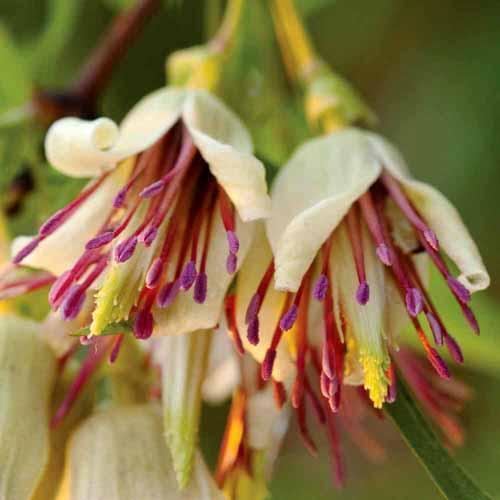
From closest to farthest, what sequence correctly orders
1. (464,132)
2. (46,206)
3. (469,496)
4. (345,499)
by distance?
(469,496)
(46,206)
(464,132)
(345,499)

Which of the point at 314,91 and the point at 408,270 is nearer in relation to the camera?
the point at 408,270

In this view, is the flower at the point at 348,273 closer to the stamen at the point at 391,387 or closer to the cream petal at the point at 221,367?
the stamen at the point at 391,387

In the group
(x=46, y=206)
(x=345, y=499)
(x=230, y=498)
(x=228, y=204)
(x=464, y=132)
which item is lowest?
(x=345, y=499)

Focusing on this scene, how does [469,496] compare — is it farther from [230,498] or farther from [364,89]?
[364,89]

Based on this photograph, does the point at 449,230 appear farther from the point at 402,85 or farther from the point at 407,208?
the point at 402,85

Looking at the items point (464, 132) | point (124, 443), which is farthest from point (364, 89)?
point (124, 443)

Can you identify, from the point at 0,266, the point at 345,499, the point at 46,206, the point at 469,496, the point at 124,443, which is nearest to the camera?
the point at 469,496

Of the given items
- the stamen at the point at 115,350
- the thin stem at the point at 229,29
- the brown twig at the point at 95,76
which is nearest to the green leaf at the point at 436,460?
the stamen at the point at 115,350

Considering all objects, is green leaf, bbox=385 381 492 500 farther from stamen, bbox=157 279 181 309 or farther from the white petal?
the white petal
